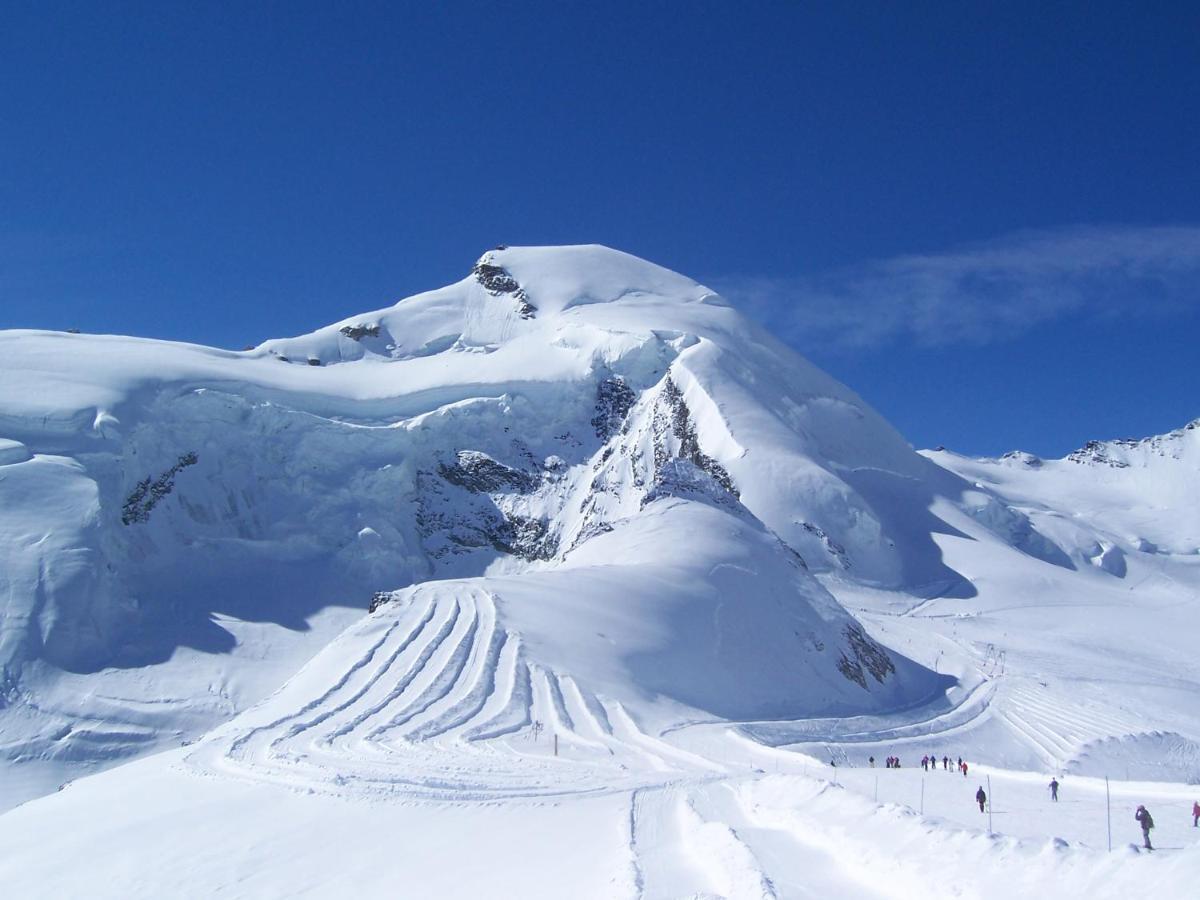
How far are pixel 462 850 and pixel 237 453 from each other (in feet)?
179

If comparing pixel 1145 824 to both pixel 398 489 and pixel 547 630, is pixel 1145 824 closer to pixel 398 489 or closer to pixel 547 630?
pixel 547 630

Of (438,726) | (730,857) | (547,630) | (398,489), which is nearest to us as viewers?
(730,857)

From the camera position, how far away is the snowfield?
51.9ft

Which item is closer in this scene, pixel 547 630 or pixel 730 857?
pixel 730 857

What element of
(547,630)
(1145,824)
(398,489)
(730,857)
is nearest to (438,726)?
(547,630)

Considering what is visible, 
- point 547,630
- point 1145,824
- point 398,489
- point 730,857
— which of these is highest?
point 398,489

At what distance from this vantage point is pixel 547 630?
121 ft

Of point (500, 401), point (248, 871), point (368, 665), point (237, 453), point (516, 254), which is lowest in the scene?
point (248, 871)

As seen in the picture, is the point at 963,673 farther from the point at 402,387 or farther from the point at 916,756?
the point at 402,387

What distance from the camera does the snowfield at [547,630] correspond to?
1583cm

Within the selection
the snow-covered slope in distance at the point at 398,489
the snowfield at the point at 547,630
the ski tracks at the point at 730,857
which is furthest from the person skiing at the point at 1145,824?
the snow-covered slope in distance at the point at 398,489

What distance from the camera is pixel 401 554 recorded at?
65.7 m

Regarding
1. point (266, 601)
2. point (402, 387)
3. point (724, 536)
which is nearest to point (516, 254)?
point (402, 387)

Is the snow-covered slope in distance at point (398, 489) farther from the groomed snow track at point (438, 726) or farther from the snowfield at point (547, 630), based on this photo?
the groomed snow track at point (438, 726)
